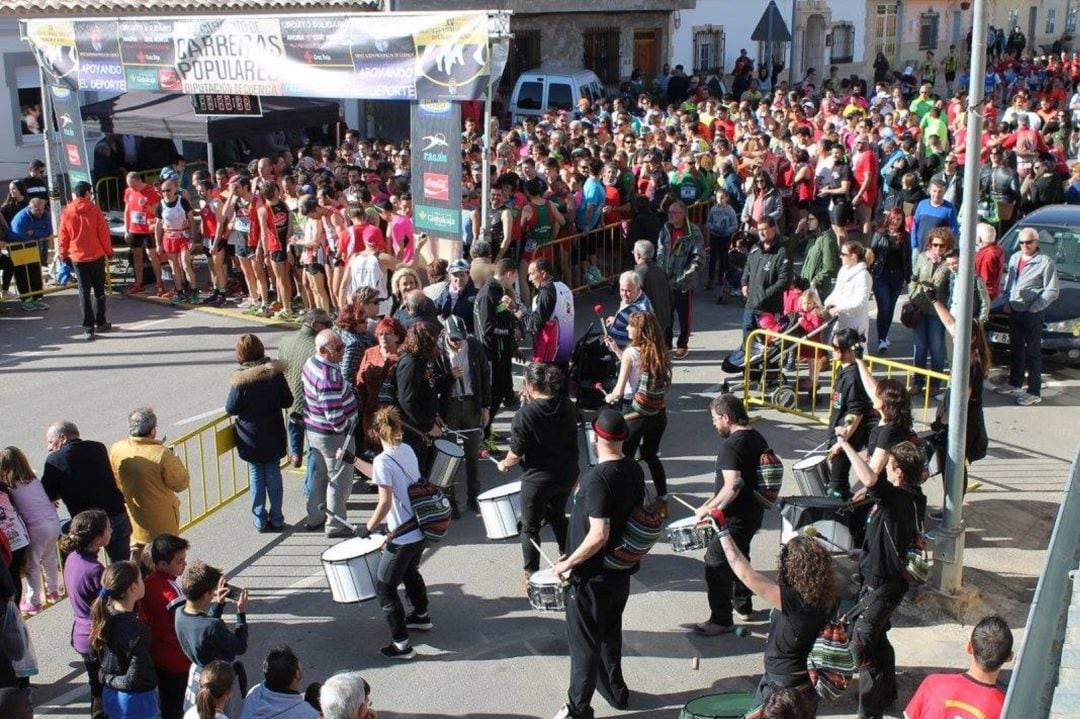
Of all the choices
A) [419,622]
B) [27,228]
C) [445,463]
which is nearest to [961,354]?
[445,463]

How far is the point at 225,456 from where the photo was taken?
1104cm

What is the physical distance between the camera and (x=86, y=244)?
14.4 meters

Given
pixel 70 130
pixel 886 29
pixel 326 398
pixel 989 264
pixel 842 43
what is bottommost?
pixel 326 398

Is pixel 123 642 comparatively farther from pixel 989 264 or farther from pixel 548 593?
pixel 989 264

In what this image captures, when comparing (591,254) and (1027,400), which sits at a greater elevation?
(591,254)

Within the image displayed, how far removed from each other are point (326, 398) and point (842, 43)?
121 feet

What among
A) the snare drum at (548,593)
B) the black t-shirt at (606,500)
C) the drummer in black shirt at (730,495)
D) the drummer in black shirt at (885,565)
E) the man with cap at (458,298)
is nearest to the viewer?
the black t-shirt at (606,500)

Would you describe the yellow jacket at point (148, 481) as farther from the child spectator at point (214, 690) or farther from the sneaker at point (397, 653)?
the child spectator at point (214, 690)

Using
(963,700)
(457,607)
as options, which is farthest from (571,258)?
(963,700)

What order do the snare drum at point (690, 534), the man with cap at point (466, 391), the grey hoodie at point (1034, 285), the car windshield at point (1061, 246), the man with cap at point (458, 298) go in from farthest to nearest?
the car windshield at point (1061, 246)
the grey hoodie at point (1034, 285)
the man with cap at point (458, 298)
the man with cap at point (466, 391)
the snare drum at point (690, 534)

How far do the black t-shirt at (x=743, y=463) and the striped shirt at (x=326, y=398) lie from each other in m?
2.93

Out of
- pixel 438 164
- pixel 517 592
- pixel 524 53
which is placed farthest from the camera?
pixel 524 53

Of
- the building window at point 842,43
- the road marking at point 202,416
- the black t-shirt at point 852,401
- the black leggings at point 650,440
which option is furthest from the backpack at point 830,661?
the building window at point 842,43

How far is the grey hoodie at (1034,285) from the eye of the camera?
11.9 metres
